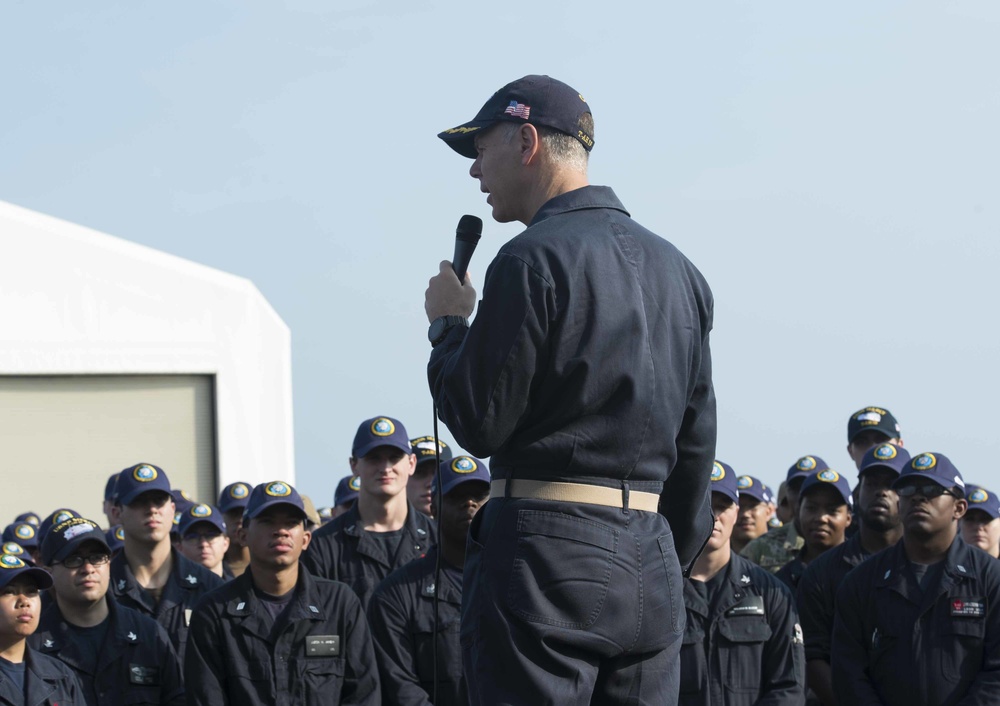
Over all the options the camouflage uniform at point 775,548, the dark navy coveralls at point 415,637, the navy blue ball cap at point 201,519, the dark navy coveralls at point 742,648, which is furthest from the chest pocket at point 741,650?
the navy blue ball cap at point 201,519

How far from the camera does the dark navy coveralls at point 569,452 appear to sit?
3.46m

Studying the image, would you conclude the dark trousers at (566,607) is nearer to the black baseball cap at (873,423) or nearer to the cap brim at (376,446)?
the cap brim at (376,446)

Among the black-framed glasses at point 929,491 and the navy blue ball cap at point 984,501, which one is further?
the navy blue ball cap at point 984,501

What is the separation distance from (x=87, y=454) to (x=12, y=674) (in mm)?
13607

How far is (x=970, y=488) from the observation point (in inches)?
402

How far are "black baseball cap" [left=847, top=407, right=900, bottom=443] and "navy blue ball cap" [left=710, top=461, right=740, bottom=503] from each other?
225 centimetres

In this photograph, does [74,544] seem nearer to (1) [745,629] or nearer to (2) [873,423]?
(1) [745,629]

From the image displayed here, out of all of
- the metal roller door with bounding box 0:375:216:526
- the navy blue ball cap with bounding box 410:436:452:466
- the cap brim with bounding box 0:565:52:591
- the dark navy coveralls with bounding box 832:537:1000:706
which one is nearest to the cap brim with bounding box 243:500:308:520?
the cap brim with bounding box 0:565:52:591

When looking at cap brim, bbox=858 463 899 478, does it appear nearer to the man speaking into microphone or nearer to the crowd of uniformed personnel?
the crowd of uniformed personnel

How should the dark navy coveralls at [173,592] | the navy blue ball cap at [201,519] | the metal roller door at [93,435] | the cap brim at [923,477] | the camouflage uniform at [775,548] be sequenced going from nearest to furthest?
the cap brim at [923,477]
the dark navy coveralls at [173,592]
the navy blue ball cap at [201,519]
the camouflage uniform at [775,548]
the metal roller door at [93,435]

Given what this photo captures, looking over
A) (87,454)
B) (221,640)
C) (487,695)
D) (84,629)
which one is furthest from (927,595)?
(87,454)

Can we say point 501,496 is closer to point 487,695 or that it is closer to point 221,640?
point 487,695

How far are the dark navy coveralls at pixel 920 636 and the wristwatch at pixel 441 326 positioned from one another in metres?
4.56

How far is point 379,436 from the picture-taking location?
897cm
